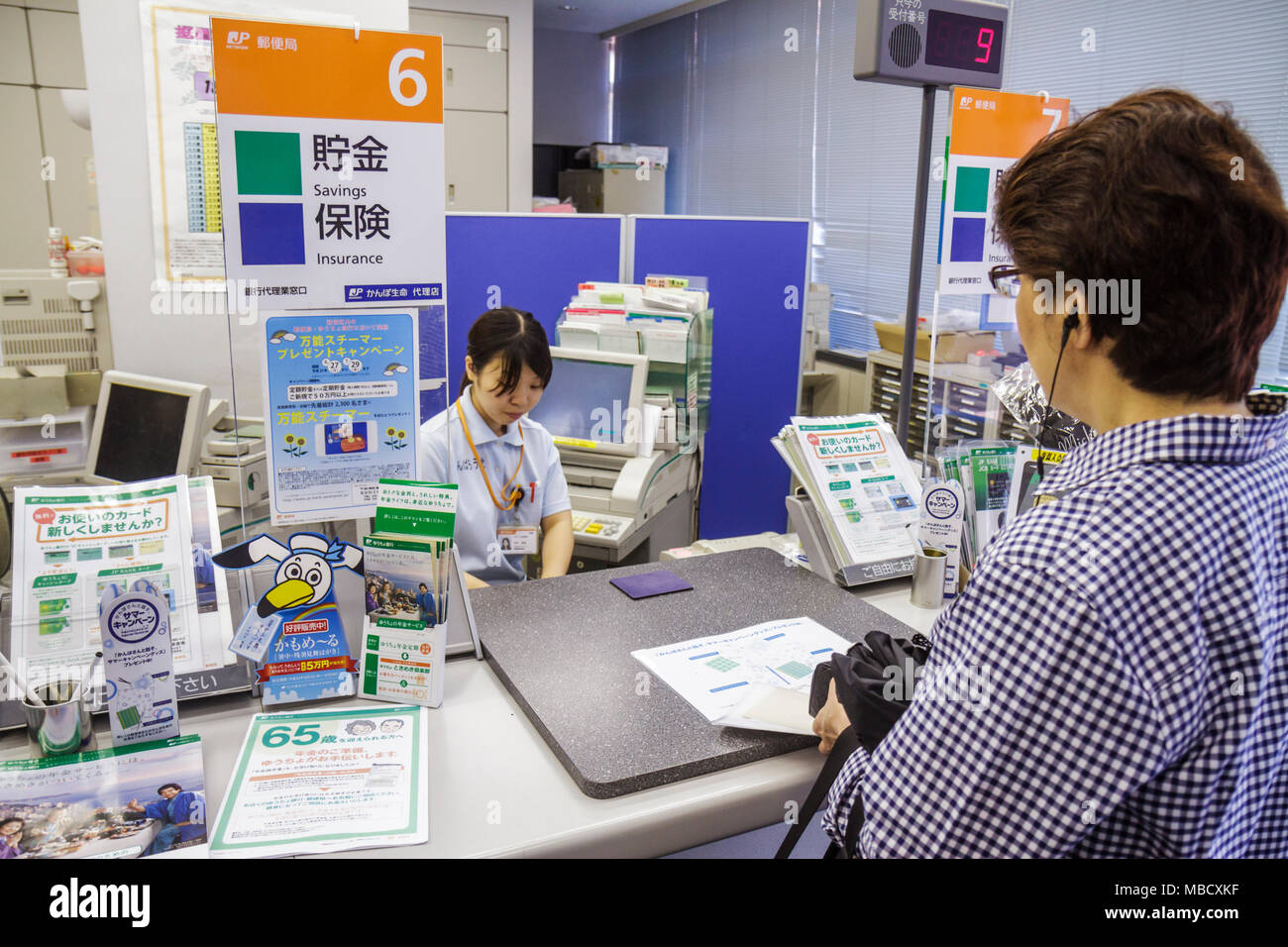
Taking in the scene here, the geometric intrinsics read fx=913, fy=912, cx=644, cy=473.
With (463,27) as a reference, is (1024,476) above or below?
below

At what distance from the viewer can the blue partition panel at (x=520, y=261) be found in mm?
3756

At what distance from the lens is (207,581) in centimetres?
131

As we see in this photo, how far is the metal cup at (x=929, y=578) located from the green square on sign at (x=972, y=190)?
732mm

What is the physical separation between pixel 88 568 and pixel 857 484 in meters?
1.31

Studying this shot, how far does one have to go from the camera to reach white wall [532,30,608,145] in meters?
8.16

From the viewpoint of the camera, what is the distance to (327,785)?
108cm

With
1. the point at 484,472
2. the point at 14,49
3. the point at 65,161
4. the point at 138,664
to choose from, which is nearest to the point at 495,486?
the point at 484,472

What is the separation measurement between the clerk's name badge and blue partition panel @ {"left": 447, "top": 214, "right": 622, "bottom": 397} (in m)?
1.50

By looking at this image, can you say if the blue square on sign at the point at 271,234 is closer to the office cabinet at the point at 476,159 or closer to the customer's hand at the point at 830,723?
the customer's hand at the point at 830,723

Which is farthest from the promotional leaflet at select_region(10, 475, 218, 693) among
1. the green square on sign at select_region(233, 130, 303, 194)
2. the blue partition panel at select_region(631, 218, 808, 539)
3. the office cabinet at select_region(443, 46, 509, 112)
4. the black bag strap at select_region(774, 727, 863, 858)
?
the office cabinet at select_region(443, 46, 509, 112)

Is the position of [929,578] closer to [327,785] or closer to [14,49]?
[327,785]

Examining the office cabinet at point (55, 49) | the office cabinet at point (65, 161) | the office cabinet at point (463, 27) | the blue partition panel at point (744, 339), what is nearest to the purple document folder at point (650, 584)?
the blue partition panel at point (744, 339)
